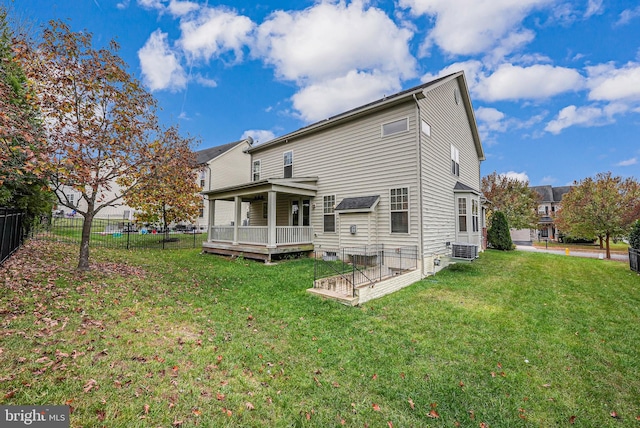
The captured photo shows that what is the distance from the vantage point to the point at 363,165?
36.2 feet

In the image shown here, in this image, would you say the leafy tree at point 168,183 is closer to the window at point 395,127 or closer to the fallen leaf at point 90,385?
the fallen leaf at point 90,385

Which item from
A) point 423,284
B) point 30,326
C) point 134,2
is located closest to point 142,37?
point 134,2

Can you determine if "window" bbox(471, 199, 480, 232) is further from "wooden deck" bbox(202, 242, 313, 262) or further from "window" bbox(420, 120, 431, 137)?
"wooden deck" bbox(202, 242, 313, 262)

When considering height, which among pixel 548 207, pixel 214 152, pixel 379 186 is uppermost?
pixel 214 152

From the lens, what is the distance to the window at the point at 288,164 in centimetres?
1427

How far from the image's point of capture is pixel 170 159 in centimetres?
918

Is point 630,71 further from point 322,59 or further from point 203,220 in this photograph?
point 203,220

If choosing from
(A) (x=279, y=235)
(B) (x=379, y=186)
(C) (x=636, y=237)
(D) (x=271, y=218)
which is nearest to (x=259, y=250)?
(A) (x=279, y=235)

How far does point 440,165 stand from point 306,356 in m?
9.79

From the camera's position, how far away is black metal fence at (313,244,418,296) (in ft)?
24.2

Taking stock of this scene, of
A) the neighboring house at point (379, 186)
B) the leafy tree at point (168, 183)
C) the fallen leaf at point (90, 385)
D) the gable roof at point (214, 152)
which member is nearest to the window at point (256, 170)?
the neighboring house at point (379, 186)

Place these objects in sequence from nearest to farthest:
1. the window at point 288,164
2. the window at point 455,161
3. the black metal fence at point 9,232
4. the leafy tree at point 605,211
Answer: the black metal fence at point 9,232 → the window at point 455,161 → the window at point 288,164 → the leafy tree at point 605,211

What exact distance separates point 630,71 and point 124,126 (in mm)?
24474

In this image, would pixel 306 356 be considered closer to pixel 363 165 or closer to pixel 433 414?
pixel 433 414
